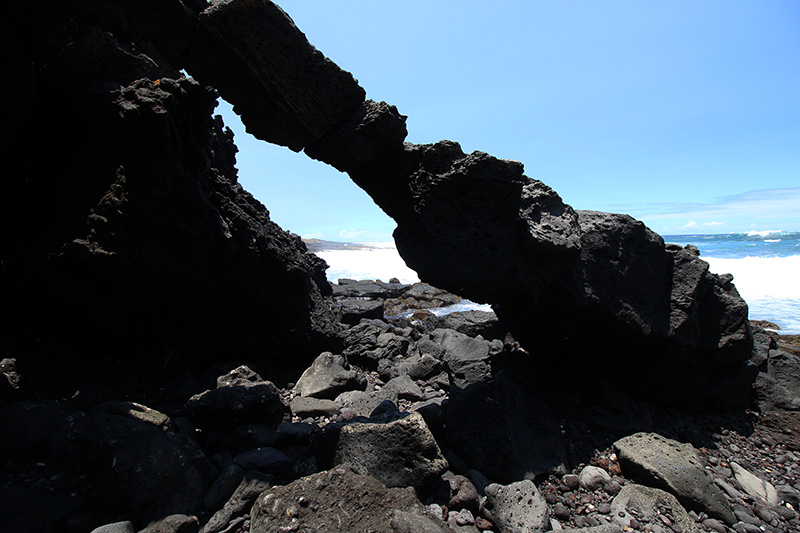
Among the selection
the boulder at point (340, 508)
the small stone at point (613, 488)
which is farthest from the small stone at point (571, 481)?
the boulder at point (340, 508)

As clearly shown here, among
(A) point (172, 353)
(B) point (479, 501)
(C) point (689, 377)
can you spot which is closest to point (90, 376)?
(A) point (172, 353)

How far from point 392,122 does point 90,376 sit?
4.50 m

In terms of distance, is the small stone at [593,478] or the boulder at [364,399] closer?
the small stone at [593,478]

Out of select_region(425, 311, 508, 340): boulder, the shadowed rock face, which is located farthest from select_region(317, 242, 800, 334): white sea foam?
the shadowed rock face

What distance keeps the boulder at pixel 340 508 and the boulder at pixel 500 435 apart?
1292 millimetres

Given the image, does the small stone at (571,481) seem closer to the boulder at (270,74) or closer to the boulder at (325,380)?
the boulder at (325,380)

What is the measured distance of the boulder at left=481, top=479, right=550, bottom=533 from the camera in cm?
327

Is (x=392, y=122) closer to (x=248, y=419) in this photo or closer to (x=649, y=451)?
(x=248, y=419)

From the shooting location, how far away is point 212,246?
480 centimetres

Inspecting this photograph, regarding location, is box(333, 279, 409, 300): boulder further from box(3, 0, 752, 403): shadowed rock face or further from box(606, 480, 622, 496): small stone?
box(606, 480, 622, 496): small stone

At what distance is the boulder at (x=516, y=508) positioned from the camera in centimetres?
327

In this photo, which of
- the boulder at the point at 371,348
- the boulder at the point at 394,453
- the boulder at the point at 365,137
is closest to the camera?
the boulder at the point at 394,453

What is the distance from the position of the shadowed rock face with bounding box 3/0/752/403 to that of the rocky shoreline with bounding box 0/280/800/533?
0.72 metres

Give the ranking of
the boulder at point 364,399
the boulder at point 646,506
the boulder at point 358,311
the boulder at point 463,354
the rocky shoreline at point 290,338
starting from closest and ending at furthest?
the rocky shoreline at point 290,338, the boulder at point 646,506, the boulder at point 364,399, the boulder at point 463,354, the boulder at point 358,311
